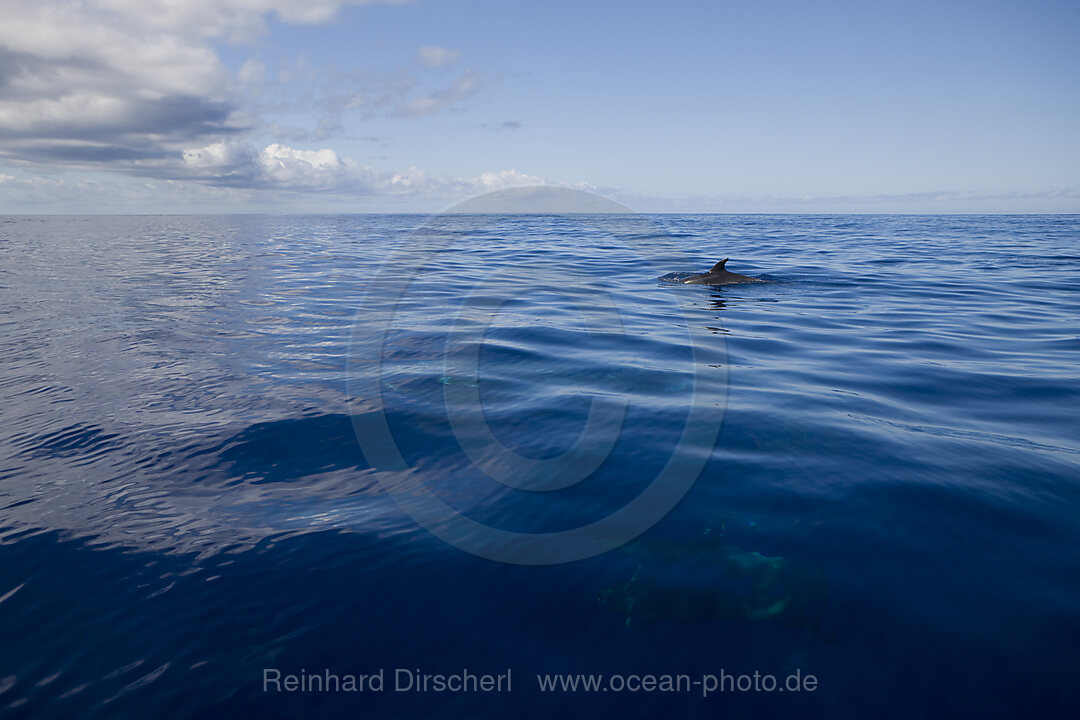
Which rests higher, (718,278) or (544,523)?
(718,278)

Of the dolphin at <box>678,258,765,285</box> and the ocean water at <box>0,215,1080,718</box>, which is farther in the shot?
the dolphin at <box>678,258,765,285</box>

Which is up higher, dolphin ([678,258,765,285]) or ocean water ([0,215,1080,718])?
dolphin ([678,258,765,285])

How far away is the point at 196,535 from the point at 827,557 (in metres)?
5.44

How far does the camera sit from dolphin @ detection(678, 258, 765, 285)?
57.4 ft

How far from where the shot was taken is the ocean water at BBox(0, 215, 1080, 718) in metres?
3.32

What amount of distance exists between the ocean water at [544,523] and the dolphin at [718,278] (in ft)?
22.7

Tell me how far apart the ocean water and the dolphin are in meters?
6.91

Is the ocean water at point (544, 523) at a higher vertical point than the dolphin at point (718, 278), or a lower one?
lower

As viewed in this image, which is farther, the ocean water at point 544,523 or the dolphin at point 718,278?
the dolphin at point 718,278

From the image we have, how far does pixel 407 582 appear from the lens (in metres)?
4.17

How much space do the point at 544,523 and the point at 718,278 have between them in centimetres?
1471

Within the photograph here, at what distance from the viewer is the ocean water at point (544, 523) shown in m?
3.32

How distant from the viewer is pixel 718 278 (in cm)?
1766

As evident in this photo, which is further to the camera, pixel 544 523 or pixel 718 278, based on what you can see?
pixel 718 278
